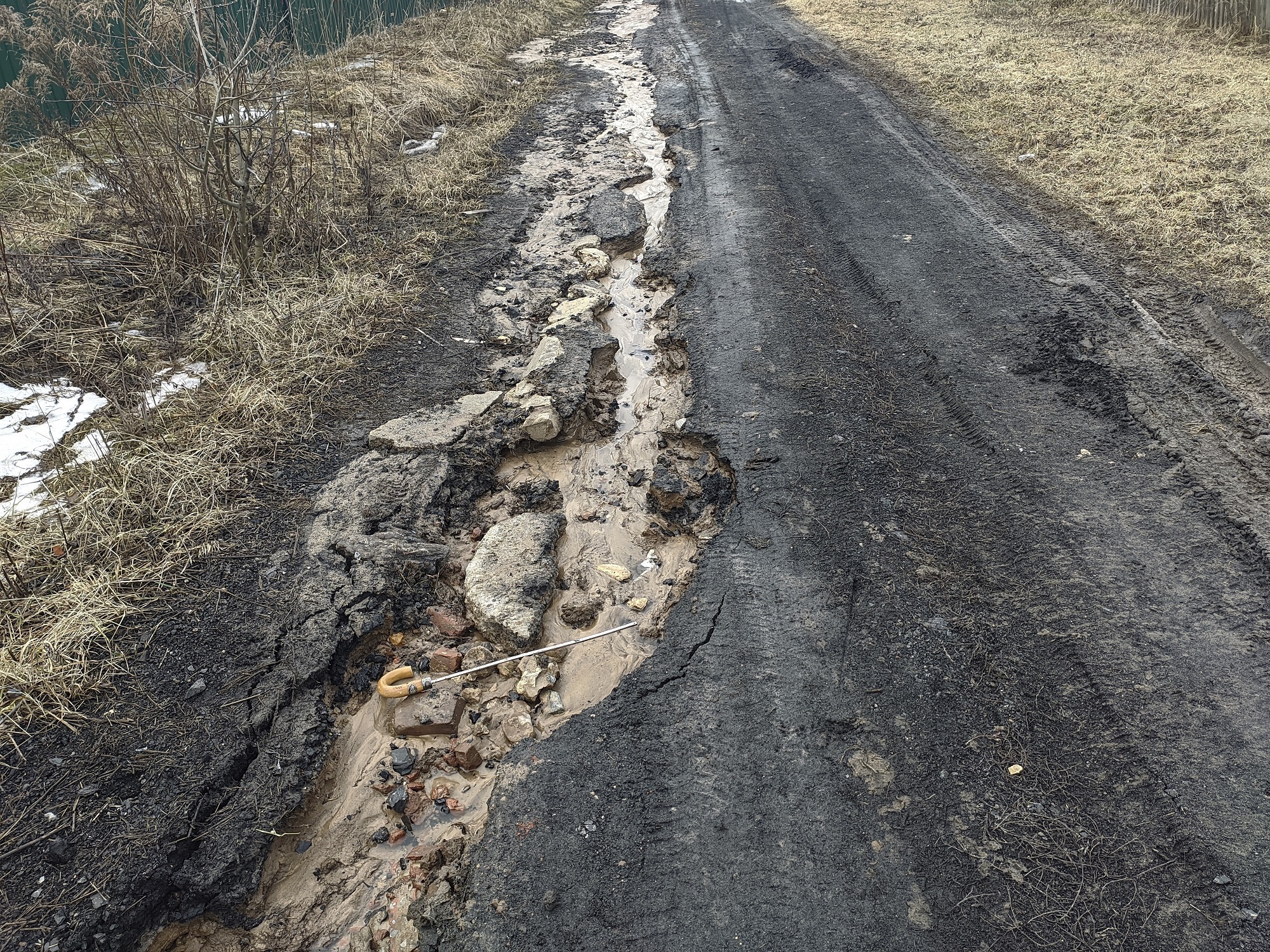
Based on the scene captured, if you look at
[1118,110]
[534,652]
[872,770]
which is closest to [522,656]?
[534,652]

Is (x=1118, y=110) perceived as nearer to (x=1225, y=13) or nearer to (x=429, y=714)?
(x=1225, y=13)

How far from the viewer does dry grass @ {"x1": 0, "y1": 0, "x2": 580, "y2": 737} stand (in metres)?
2.99

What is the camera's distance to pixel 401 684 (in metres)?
2.88

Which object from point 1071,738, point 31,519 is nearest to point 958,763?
point 1071,738

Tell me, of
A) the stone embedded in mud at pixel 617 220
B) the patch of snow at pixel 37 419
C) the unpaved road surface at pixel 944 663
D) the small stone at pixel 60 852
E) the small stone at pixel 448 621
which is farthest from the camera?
the stone embedded in mud at pixel 617 220

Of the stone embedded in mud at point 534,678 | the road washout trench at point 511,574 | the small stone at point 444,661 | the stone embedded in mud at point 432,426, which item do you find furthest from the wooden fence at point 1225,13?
the small stone at point 444,661

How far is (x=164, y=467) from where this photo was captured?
356cm

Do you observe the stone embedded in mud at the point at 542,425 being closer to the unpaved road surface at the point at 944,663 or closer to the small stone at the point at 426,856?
the unpaved road surface at the point at 944,663

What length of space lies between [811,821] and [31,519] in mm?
3419

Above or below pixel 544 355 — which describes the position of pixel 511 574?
below

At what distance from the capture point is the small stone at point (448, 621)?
3.10 m

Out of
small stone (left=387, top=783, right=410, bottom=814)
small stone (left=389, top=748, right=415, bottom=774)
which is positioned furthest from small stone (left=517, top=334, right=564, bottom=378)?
small stone (left=387, top=783, right=410, bottom=814)

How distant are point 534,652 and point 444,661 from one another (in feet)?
1.15

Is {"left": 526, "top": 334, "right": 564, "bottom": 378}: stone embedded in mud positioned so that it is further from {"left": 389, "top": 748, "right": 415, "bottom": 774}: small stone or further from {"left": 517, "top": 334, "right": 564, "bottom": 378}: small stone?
{"left": 389, "top": 748, "right": 415, "bottom": 774}: small stone
